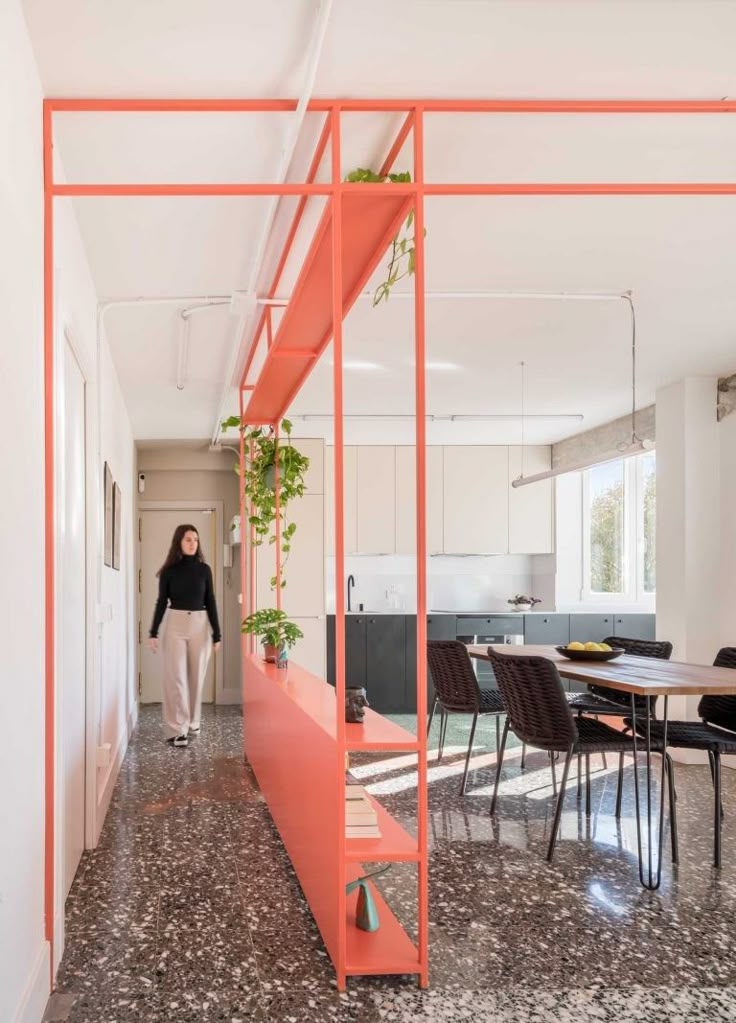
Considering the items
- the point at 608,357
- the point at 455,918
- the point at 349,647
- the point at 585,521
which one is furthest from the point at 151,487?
the point at 455,918

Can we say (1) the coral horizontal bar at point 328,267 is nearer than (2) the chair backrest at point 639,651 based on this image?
Yes

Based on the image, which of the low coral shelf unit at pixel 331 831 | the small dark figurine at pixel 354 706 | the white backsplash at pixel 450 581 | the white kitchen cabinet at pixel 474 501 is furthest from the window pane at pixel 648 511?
the small dark figurine at pixel 354 706

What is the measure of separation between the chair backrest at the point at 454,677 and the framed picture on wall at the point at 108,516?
1951 mm

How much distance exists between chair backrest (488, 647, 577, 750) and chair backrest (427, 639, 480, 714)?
875 millimetres

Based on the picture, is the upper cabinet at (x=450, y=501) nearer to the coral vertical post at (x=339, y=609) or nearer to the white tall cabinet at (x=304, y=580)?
the white tall cabinet at (x=304, y=580)

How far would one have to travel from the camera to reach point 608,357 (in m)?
6.02

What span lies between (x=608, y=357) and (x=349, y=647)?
12.9ft

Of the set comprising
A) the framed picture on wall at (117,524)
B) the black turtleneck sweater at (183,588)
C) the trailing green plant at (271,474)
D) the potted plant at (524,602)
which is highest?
the trailing green plant at (271,474)

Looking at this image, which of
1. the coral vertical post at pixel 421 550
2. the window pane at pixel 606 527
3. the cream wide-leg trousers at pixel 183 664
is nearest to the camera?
the coral vertical post at pixel 421 550

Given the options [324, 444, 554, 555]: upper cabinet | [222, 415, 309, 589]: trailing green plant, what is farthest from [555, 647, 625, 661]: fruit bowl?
[324, 444, 554, 555]: upper cabinet

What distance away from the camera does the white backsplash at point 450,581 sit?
9.94 m

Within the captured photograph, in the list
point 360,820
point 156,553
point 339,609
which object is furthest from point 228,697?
point 339,609

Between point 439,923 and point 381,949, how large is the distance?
1.59 ft

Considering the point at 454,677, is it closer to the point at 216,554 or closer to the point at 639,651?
the point at 639,651
